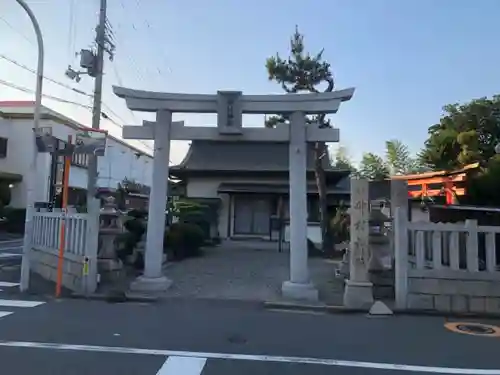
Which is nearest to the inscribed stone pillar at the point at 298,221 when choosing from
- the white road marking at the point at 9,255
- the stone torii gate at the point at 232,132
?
the stone torii gate at the point at 232,132

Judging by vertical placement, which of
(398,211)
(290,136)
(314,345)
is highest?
(290,136)

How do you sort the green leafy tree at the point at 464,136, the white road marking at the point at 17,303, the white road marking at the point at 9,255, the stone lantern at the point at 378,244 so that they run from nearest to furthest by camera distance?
the white road marking at the point at 17,303, the stone lantern at the point at 378,244, the white road marking at the point at 9,255, the green leafy tree at the point at 464,136

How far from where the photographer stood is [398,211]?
8383mm

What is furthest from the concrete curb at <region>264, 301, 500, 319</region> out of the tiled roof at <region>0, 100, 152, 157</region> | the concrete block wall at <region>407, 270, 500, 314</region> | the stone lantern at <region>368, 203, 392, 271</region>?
the tiled roof at <region>0, 100, 152, 157</region>

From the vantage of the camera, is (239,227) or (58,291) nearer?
(58,291)

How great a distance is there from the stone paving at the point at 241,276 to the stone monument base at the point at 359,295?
1.88 ft

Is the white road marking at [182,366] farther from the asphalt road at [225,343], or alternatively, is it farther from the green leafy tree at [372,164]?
the green leafy tree at [372,164]

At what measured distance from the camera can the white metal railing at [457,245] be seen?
26.4ft

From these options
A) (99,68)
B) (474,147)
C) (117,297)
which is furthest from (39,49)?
(474,147)

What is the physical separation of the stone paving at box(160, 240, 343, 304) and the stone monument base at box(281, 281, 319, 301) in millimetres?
276

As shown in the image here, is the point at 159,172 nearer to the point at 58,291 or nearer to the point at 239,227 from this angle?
the point at 58,291

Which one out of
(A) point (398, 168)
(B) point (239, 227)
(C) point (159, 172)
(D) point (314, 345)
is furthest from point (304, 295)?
(A) point (398, 168)

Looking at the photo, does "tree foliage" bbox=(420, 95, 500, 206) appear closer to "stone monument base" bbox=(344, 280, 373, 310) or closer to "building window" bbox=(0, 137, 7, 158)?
"stone monument base" bbox=(344, 280, 373, 310)

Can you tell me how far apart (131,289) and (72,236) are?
1828mm
